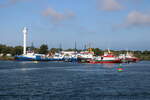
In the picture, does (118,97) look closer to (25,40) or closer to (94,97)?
(94,97)

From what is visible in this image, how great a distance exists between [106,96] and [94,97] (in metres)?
1.57

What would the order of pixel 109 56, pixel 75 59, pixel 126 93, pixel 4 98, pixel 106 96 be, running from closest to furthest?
1. pixel 4 98
2. pixel 106 96
3. pixel 126 93
4. pixel 109 56
5. pixel 75 59

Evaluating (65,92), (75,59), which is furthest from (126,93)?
(75,59)

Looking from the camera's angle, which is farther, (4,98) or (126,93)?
(126,93)

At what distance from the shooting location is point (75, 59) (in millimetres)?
187125

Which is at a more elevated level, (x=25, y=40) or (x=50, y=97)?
(x=25, y=40)

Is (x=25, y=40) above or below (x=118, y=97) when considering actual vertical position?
above

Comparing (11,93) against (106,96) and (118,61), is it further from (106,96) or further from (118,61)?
(118,61)

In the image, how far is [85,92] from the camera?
1385 inches

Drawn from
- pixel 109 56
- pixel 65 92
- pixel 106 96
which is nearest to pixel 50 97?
pixel 65 92

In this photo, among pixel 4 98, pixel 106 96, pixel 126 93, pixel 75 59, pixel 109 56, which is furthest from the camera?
pixel 75 59

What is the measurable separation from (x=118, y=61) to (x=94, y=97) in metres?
112

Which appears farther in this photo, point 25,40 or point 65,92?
point 25,40

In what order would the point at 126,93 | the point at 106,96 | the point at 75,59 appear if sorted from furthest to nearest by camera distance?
1. the point at 75,59
2. the point at 126,93
3. the point at 106,96
